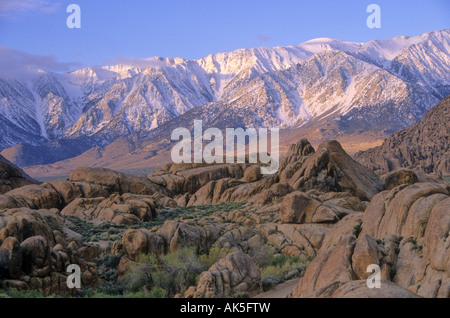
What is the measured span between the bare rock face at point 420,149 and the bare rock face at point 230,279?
11058 centimetres

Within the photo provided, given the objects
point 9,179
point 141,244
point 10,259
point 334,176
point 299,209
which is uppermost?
point 334,176

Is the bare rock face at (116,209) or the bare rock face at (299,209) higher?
the bare rock face at (299,209)

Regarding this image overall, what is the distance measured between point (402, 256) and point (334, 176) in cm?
3128

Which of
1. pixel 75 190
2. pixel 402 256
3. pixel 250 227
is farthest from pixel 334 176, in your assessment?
pixel 402 256

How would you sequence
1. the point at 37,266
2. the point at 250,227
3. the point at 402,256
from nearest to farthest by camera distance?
the point at 402,256 < the point at 37,266 < the point at 250,227

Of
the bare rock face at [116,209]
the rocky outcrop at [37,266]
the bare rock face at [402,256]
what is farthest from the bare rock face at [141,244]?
the bare rock face at [116,209]

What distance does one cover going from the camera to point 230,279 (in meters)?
25.6

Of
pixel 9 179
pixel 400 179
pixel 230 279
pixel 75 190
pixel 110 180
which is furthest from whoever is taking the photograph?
pixel 9 179

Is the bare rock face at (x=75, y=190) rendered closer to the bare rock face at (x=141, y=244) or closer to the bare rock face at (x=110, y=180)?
the bare rock face at (x=110, y=180)

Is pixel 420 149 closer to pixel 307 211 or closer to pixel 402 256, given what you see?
pixel 307 211

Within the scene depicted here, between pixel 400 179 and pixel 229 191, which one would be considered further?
pixel 229 191

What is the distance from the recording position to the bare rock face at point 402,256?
Answer: 744 inches

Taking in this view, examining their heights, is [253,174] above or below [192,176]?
above
